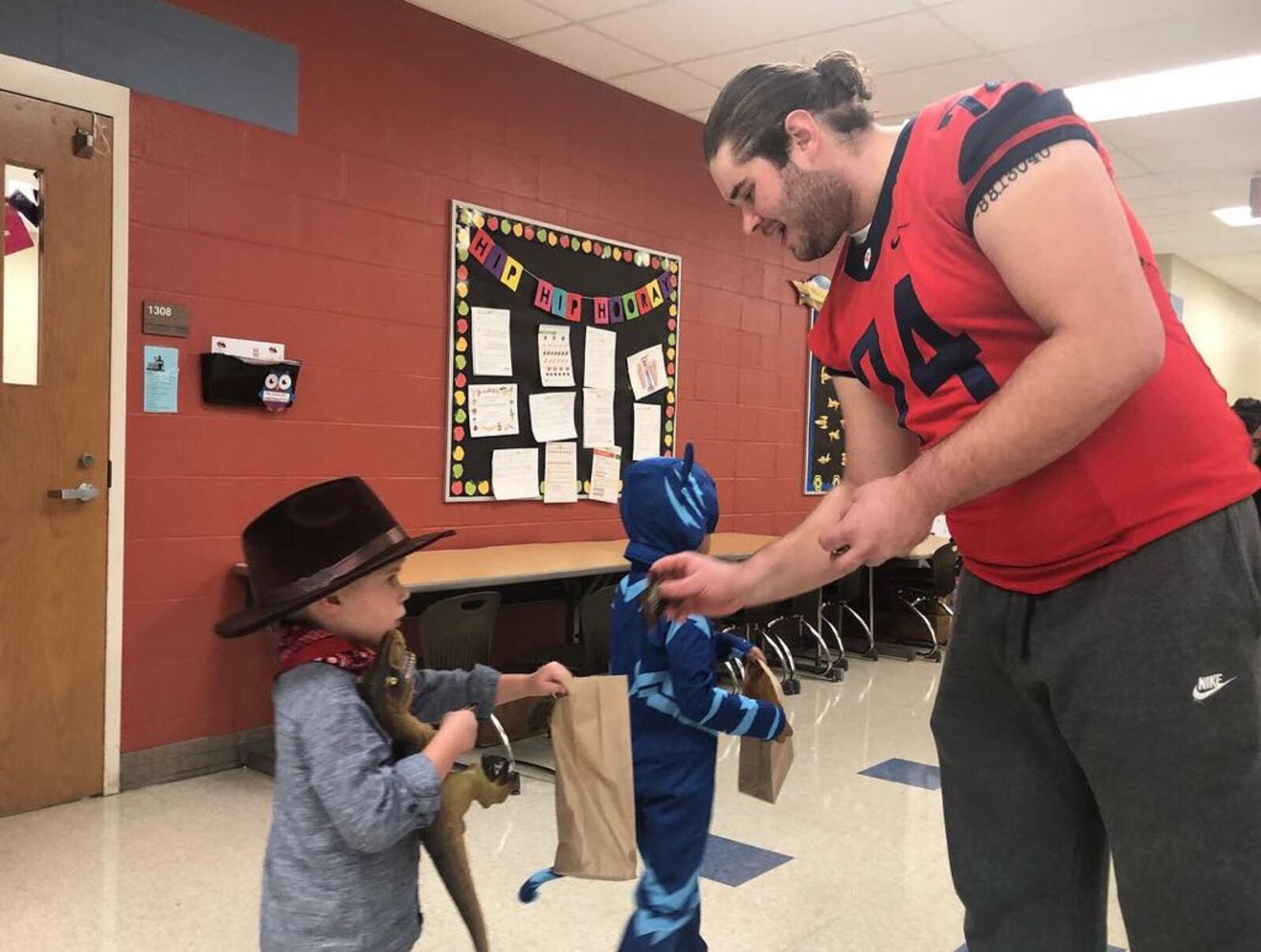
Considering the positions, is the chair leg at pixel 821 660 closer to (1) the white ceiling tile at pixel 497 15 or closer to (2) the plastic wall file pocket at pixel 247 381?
(2) the plastic wall file pocket at pixel 247 381

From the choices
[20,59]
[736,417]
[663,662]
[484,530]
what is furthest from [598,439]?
[663,662]

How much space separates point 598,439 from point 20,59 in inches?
112

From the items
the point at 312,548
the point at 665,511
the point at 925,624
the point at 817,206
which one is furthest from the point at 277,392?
the point at 925,624

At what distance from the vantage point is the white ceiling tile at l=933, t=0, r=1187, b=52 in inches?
174

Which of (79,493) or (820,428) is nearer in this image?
(79,493)

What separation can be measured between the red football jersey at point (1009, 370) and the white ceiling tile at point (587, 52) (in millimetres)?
3888

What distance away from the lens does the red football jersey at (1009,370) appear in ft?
3.49

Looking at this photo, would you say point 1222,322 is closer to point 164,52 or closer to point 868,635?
point 868,635

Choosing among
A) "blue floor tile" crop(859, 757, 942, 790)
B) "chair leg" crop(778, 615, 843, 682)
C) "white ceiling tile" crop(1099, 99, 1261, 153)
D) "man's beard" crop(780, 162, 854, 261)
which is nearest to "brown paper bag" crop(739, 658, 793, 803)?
"man's beard" crop(780, 162, 854, 261)

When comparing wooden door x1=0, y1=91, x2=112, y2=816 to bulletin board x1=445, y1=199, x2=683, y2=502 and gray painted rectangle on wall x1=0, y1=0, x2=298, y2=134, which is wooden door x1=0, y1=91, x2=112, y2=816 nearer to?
gray painted rectangle on wall x1=0, y1=0, x2=298, y2=134

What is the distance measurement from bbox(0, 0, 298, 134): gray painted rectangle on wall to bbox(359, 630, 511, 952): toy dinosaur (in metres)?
2.74

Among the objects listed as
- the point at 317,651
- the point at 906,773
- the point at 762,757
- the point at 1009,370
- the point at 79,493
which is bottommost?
the point at 906,773

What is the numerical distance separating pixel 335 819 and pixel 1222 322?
38.7ft

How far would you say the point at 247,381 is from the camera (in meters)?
3.84
